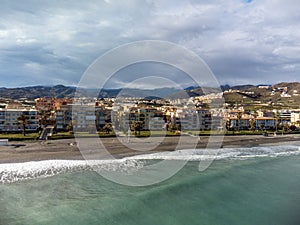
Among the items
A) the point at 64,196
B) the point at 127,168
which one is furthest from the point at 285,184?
the point at 64,196

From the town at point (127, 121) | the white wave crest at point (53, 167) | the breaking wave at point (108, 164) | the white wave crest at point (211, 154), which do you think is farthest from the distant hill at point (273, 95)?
the white wave crest at point (53, 167)

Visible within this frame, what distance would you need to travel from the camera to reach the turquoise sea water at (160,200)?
11.4 metres

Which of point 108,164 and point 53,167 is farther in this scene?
point 108,164

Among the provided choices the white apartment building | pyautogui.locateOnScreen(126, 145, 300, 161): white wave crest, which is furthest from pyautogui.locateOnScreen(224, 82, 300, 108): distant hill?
pyautogui.locateOnScreen(126, 145, 300, 161): white wave crest

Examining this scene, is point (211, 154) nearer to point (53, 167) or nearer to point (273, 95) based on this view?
point (53, 167)

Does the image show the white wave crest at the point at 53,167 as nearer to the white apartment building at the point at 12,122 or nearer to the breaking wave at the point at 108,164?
the breaking wave at the point at 108,164

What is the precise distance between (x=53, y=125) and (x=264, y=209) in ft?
133

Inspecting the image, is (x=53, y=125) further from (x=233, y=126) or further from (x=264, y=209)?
(x=264, y=209)

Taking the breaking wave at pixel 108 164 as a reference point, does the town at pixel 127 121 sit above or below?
above

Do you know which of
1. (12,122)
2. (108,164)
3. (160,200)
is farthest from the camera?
(12,122)

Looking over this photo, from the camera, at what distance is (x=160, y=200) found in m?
13.5

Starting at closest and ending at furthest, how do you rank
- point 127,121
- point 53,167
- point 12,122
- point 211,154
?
point 53,167 → point 211,154 → point 12,122 → point 127,121

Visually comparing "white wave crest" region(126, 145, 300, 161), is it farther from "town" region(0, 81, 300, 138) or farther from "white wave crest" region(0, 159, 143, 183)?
"town" region(0, 81, 300, 138)

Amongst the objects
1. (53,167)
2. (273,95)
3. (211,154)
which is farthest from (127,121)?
(273,95)
